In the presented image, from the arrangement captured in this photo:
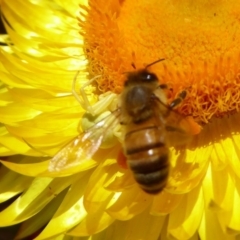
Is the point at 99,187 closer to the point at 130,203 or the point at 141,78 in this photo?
the point at 130,203

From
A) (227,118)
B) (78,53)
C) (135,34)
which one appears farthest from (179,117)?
(78,53)

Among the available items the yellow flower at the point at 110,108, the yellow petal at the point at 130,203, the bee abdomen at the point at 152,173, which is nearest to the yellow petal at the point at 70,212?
the yellow flower at the point at 110,108

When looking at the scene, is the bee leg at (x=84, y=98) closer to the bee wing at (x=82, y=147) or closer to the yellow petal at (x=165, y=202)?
Result: the bee wing at (x=82, y=147)

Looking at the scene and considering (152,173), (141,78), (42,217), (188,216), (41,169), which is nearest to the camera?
(152,173)

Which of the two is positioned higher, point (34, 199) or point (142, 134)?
point (142, 134)

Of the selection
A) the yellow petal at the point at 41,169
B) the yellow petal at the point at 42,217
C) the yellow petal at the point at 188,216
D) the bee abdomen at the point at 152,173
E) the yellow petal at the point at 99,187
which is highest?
the bee abdomen at the point at 152,173

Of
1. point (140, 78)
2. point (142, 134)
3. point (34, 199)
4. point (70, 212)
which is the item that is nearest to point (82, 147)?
point (142, 134)

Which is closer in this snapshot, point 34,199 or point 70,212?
point 70,212
